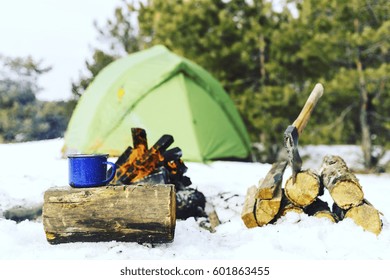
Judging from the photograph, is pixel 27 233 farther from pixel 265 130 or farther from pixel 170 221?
pixel 265 130

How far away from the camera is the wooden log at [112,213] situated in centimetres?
279

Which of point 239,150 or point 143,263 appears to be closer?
point 143,263

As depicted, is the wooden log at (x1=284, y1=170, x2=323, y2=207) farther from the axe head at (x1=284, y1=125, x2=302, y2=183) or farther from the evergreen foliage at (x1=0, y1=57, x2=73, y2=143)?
the evergreen foliage at (x1=0, y1=57, x2=73, y2=143)

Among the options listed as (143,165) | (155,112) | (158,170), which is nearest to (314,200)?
(158,170)

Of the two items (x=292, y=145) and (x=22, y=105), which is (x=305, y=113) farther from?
(x=22, y=105)

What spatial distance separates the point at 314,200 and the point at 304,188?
5.8 inches

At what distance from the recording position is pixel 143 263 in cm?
247

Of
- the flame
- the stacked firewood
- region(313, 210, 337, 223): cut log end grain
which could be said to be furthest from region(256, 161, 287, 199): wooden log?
the flame

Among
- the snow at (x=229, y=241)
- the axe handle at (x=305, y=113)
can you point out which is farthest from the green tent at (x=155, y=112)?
the axe handle at (x=305, y=113)

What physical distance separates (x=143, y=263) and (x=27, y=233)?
1171 millimetres

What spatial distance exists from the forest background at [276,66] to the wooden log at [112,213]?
5870mm

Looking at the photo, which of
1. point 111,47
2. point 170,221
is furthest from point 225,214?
point 111,47

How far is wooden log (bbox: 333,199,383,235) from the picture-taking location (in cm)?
303

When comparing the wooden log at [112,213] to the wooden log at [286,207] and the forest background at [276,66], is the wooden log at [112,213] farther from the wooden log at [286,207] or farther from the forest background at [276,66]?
the forest background at [276,66]
